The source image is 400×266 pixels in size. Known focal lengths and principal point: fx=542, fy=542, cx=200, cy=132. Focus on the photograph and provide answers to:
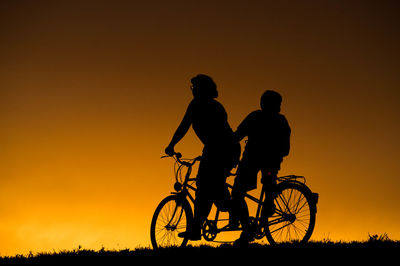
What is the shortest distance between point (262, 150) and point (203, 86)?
151cm

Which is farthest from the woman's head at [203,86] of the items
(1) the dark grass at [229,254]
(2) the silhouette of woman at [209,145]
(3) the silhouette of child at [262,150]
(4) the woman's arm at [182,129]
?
(1) the dark grass at [229,254]

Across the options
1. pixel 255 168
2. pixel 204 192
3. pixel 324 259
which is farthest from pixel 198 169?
pixel 324 259

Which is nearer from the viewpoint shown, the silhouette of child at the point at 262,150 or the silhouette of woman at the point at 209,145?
the silhouette of woman at the point at 209,145

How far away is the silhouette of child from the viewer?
9375 millimetres

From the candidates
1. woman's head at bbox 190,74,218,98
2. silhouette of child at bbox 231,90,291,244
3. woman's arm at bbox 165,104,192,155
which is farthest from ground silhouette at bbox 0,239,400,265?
woman's head at bbox 190,74,218,98

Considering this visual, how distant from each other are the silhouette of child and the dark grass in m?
0.71

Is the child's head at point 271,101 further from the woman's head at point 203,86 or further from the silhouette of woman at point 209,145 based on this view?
the woman's head at point 203,86

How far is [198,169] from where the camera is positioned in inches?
379

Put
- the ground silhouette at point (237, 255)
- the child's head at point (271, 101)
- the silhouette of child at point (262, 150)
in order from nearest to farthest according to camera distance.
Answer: the ground silhouette at point (237, 255) < the child's head at point (271, 101) < the silhouette of child at point (262, 150)

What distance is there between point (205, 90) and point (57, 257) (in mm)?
3820

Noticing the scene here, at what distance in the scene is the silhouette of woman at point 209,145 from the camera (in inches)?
365

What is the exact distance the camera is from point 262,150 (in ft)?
30.9

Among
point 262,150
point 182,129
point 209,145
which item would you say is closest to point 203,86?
point 182,129

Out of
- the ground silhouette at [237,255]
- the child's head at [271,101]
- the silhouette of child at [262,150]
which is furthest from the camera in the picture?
the silhouette of child at [262,150]
